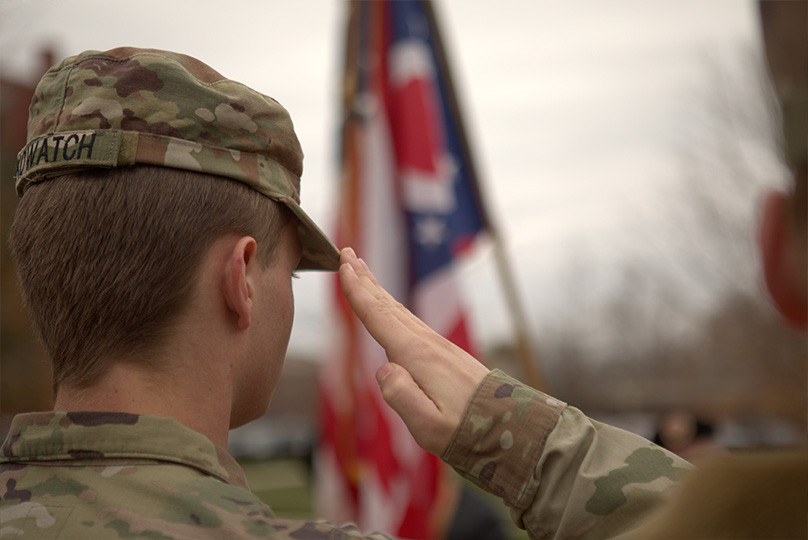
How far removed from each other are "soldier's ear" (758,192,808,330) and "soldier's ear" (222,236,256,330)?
109 cm

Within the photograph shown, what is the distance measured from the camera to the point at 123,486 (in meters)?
1.47

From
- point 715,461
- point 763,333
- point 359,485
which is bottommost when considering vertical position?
point 763,333

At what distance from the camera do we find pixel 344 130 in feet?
22.0

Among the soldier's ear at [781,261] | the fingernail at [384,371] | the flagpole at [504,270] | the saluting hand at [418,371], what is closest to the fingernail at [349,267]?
the saluting hand at [418,371]

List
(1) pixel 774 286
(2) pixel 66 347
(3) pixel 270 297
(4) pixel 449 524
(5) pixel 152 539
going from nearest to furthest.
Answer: (1) pixel 774 286
(5) pixel 152 539
(2) pixel 66 347
(3) pixel 270 297
(4) pixel 449 524

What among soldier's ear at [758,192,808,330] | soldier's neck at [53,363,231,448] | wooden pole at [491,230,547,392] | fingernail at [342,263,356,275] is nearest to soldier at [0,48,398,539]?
soldier's neck at [53,363,231,448]

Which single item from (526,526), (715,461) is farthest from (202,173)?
(715,461)

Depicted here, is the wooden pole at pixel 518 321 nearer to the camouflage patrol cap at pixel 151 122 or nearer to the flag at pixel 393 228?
the flag at pixel 393 228

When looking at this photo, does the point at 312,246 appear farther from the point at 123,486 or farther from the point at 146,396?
the point at 123,486

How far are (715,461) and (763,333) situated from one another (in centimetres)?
1768

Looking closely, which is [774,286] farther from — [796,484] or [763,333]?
[763,333]

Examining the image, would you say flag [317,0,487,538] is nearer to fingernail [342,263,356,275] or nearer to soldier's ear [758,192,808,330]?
fingernail [342,263,356,275]

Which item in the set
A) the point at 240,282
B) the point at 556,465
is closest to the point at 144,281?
the point at 240,282

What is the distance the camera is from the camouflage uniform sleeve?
158 cm
